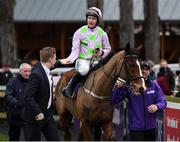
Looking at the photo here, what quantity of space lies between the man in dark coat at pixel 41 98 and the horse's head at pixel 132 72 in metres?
1.25

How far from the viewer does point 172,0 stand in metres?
38.9

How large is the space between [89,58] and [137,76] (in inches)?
80.0

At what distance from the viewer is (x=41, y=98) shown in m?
9.55

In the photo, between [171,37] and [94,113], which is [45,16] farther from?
[94,113]

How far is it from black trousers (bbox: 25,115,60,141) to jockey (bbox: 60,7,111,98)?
2.06 m

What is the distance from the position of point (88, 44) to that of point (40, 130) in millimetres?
2628

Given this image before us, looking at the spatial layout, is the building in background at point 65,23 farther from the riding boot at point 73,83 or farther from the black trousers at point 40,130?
the black trousers at point 40,130

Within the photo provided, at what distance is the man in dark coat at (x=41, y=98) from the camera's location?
9.44 metres

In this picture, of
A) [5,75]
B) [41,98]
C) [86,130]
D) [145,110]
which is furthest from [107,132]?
[5,75]

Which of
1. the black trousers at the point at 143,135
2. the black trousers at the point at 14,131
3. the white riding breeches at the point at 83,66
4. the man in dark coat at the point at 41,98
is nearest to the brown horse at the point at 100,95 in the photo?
the white riding breeches at the point at 83,66

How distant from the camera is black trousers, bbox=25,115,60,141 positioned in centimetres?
956

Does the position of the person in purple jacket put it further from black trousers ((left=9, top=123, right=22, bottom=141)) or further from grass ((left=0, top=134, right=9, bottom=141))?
grass ((left=0, top=134, right=9, bottom=141))

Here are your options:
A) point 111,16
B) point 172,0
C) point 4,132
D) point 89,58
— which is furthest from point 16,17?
point 89,58

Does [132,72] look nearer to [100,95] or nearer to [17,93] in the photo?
[100,95]
